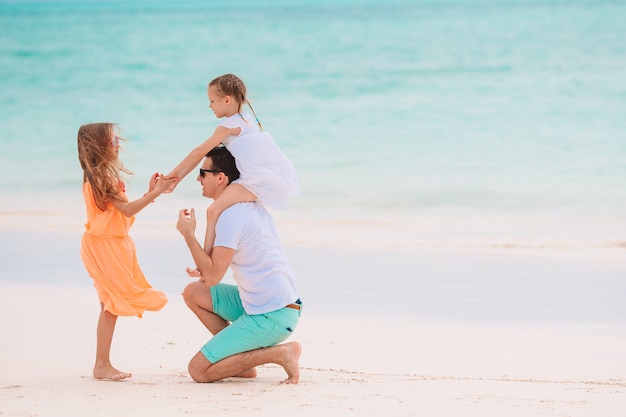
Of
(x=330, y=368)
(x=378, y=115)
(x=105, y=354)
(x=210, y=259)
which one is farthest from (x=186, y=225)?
(x=378, y=115)

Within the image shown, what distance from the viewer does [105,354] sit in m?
4.07

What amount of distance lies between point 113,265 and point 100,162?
0.46 meters

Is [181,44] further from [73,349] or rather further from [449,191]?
[73,349]

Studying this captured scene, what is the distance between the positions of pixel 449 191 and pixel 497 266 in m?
4.27

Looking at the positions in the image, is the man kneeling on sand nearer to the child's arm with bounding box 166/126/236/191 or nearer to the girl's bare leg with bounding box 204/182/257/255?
the girl's bare leg with bounding box 204/182/257/255

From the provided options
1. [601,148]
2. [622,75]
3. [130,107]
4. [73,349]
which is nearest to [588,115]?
[601,148]

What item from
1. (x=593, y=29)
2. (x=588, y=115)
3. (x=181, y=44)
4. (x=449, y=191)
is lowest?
(x=449, y=191)

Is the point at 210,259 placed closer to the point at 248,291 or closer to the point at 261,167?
the point at 248,291

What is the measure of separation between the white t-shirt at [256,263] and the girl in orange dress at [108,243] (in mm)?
392

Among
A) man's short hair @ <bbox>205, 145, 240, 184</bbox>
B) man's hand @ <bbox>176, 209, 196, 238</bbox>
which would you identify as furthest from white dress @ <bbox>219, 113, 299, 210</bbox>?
man's hand @ <bbox>176, 209, 196, 238</bbox>

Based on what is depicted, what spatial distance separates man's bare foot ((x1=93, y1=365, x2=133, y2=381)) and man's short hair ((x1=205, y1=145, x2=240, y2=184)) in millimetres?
975

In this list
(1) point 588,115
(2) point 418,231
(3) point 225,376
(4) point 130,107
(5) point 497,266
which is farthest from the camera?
(4) point 130,107

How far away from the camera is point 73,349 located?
477 cm

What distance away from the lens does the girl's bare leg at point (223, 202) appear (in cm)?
400
